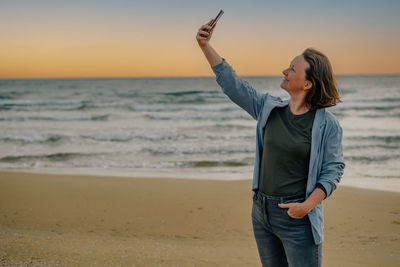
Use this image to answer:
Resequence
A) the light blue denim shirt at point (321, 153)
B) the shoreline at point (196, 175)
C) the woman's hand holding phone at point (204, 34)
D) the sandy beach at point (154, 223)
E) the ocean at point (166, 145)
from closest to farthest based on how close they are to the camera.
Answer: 1. the light blue denim shirt at point (321, 153)
2. the woman's hand holding phone at point (204, 34)
3. the sandy beach at point (154, 223)
4. the shoreline at point (196, 175)
5. the ocean at point (166, 145)

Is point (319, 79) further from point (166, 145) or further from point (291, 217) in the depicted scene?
point (166, 145)

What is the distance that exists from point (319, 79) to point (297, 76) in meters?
0.12

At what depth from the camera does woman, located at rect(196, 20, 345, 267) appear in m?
2.06

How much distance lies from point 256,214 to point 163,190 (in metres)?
6.35

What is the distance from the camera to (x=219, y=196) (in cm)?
803

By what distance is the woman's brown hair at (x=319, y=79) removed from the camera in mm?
2090

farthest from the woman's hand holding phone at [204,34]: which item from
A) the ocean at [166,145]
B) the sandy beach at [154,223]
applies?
the ocean at [166,145]

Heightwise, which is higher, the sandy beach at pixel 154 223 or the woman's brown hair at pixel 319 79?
the woman's brown hair at pixel 319 79

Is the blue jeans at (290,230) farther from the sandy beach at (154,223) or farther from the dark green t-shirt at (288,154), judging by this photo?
the sandy beach at (154,223)

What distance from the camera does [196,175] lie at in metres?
10.3

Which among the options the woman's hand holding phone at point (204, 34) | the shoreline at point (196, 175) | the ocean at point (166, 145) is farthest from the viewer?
the ocean at point (166, 145)

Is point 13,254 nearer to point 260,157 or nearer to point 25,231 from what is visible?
point 25,231

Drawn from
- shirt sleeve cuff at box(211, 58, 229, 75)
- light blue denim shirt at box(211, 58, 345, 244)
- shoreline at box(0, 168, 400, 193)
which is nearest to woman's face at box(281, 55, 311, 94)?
light blue denim shirt at box(211, 58, 345, 244)

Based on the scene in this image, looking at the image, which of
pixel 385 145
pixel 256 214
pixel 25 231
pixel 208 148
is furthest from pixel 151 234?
pixel 385 145
